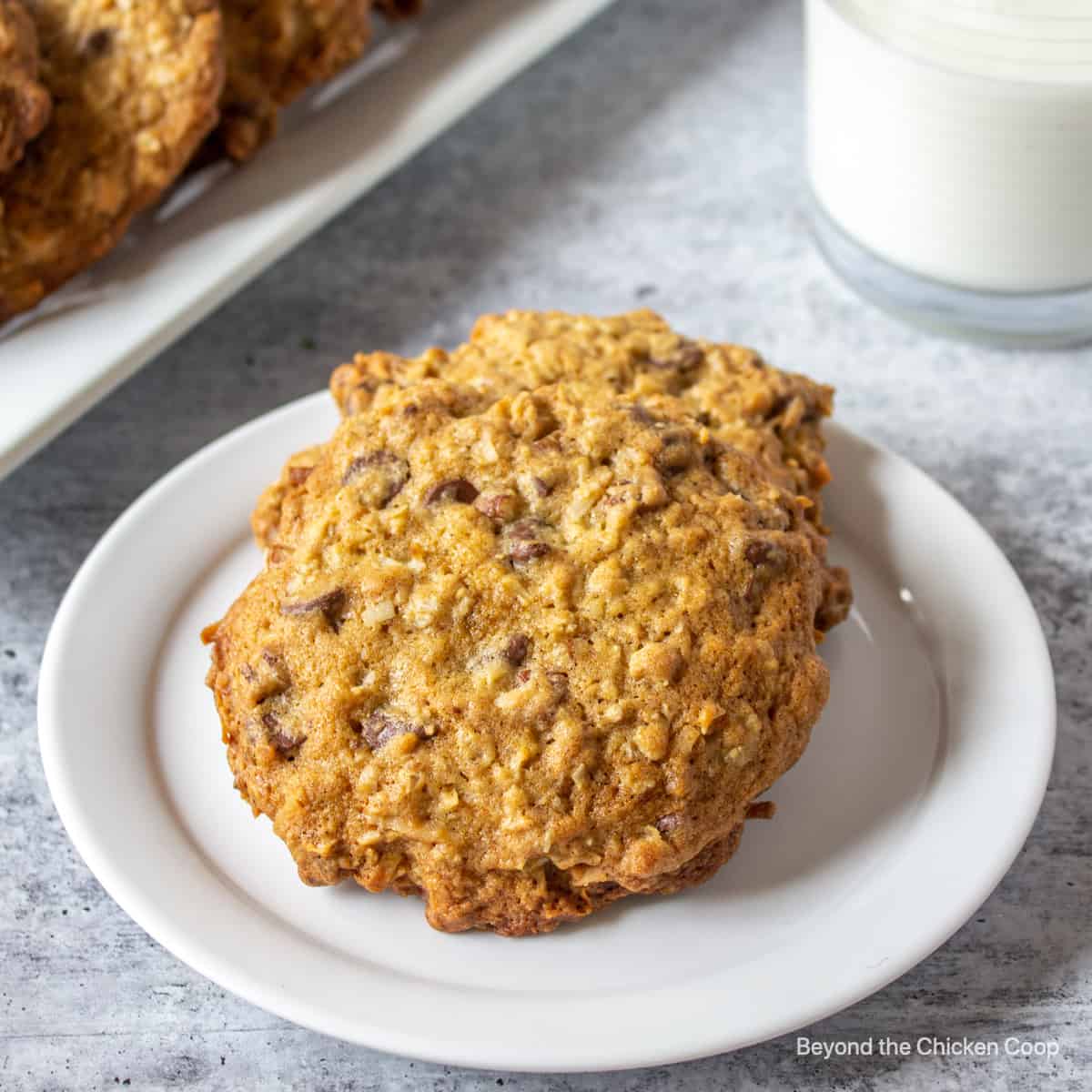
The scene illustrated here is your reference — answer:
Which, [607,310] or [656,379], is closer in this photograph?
[656,379]

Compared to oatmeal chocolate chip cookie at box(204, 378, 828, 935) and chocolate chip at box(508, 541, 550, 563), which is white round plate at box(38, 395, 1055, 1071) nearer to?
oatmeal chocolate chip cookie at box(204, 378, 828, 935)

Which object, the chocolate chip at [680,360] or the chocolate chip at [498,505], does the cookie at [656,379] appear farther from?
the chocolate chip at [498,505]

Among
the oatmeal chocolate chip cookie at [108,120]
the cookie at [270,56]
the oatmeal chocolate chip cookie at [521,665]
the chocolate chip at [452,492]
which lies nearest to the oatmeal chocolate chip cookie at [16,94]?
the oatmeal chocolate chip cookie at [108,120]

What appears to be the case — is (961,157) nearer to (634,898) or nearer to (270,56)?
(270,56)

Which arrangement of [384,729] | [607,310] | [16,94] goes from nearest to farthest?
[384,729] → [16,94] → [607,310]

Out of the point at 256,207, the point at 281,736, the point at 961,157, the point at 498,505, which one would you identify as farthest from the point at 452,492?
the point at 961,157

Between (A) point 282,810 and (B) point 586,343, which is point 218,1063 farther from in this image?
(B) point 586,343

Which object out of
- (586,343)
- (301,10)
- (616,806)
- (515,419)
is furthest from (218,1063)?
(301,10)
